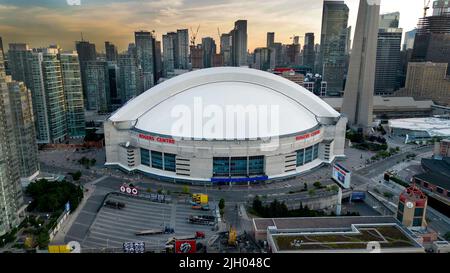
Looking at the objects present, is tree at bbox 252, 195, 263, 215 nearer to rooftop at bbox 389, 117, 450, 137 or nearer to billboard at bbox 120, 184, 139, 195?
billboard at bbox 120, 184, 139, 195

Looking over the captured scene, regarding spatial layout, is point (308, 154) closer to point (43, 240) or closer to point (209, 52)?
point (43, 240)

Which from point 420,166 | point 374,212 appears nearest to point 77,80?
point 374,212

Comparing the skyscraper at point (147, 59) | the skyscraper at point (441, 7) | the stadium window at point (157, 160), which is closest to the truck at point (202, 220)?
the stadium window at point (157, 160)

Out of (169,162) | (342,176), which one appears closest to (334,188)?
(342,176)

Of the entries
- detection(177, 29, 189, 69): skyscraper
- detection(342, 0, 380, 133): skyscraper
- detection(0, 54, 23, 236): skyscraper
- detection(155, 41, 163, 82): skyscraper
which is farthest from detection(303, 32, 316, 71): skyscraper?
detection(0, 54, 23, 236): skyscraper
